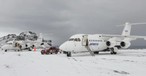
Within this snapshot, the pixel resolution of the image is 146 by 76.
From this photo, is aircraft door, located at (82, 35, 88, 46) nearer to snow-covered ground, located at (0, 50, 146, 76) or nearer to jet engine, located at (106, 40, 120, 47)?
jet engine, located at (106, 40, 120, 47)

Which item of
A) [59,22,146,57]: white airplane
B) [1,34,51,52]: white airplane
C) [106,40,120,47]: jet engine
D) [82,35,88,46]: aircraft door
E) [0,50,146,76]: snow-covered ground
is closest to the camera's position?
[0,50,146,76]: snow-covered ground

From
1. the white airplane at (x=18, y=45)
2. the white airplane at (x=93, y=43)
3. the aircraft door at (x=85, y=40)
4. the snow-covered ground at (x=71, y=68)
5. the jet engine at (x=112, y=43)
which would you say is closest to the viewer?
the snow-covered ground at (x=71, y=68)

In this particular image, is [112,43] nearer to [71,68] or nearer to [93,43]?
[93,43]

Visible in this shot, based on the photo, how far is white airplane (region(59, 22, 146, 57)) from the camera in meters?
28.1

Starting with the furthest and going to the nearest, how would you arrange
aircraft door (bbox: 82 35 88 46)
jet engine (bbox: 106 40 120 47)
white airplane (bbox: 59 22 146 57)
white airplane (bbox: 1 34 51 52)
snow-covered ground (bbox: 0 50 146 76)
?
white airplane (bbox: 1 34 51 52)
jet engine (bbox: 106 40 120 47)
aircraft door (bbox: 82 35 88 46)
white airplane (bbox: 59 22 146 57)
snow-covered ground (bbox: 0 50 146 76)

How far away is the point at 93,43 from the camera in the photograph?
1227 inches

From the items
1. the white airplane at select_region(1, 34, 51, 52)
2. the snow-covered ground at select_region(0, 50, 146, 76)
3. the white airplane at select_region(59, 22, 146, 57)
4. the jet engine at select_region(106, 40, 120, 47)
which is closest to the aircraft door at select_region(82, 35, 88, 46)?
the white airplane at select_region(59, 22, 146, 57)

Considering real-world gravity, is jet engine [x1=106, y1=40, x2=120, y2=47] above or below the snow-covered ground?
above

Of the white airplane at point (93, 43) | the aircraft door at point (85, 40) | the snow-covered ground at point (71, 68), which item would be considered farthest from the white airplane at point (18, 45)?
the snow-covered ground at point (71, 68)

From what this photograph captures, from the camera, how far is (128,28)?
38656mm

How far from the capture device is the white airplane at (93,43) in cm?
2814

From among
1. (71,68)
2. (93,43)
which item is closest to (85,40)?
(93,43)

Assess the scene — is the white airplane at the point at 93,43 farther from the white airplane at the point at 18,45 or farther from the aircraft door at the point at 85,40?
the white airplane at the point at 18,45

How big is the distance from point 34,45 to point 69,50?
38.3 m
